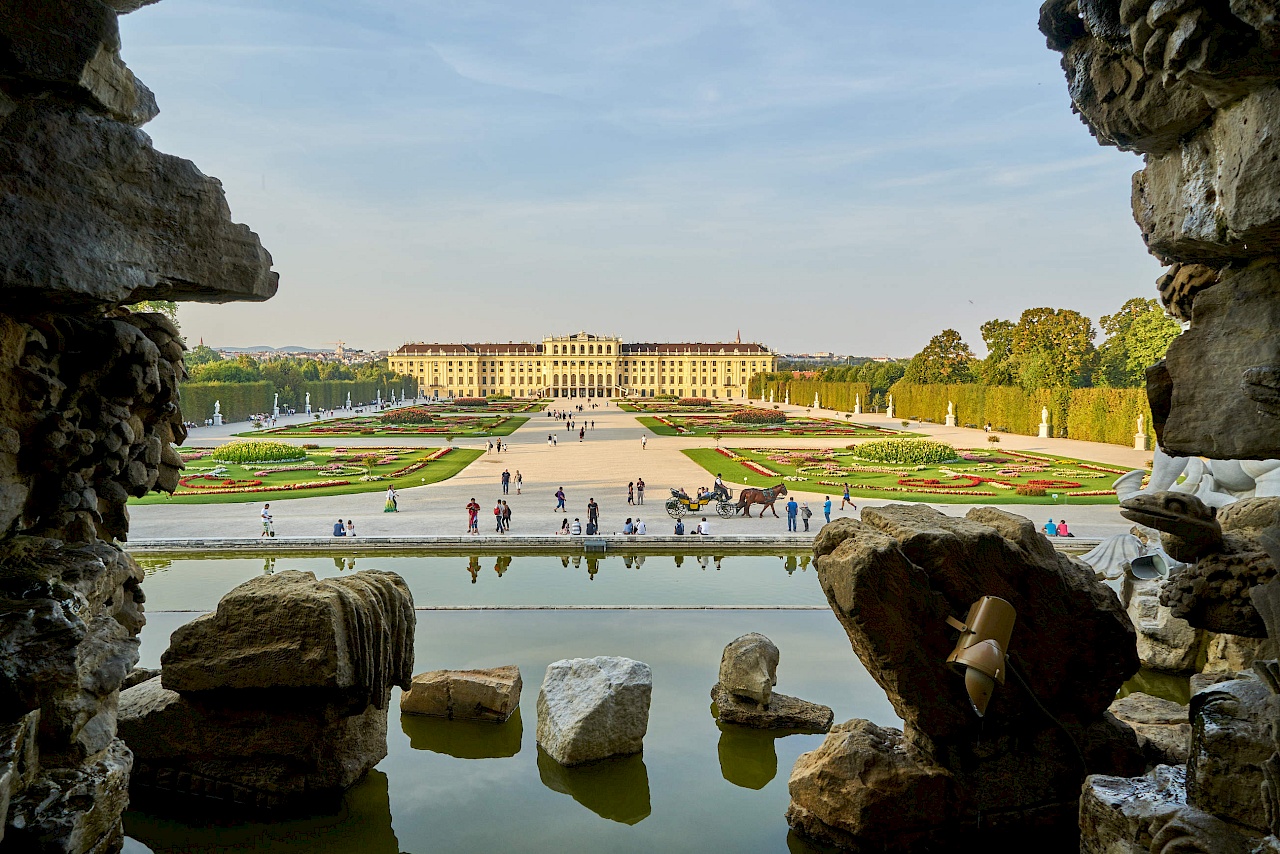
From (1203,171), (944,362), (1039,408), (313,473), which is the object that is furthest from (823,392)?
(1203,171)

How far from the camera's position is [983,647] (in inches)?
175

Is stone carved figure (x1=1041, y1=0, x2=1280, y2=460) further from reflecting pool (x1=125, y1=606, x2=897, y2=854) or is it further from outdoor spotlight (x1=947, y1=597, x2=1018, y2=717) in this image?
reflecting pool (x1=125, y1=606, x2=897, y2=854)

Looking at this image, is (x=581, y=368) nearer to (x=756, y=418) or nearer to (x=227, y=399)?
(x=227, y=399)

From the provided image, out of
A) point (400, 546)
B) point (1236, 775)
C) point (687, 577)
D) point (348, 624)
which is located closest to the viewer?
point (1236, 775)

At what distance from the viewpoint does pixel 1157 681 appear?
31.3ft

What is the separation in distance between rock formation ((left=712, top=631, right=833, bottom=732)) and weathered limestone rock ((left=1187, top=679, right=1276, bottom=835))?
458 cm

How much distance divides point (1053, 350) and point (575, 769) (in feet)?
154

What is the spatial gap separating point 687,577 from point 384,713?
710cm

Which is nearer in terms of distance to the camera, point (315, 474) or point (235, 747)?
point (235, 747)

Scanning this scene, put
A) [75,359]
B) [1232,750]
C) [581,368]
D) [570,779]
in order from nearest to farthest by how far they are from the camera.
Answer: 1. [1232,750]
2. [75,359]
3. [570,779]
4. [581,368]

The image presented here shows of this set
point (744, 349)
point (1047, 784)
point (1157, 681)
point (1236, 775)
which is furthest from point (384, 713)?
point (744, 349)

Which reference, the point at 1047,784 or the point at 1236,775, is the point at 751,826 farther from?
the point at 1236,775

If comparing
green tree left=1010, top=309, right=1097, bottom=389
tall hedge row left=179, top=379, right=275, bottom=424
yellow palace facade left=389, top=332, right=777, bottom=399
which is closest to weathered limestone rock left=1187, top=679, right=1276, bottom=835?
green tree left=1010, top=309, right=1097, bottom=389

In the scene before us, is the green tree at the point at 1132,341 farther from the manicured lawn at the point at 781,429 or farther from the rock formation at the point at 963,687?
the rock formation at the point at 963,687
